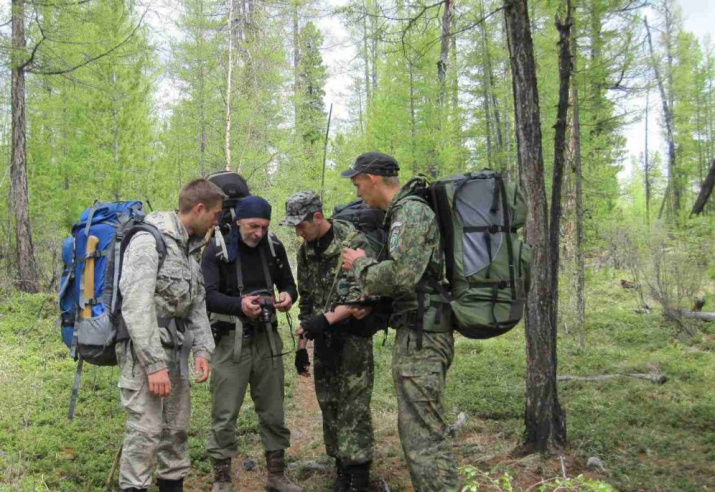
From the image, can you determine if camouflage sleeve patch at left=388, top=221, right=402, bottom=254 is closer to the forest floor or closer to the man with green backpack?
the man with green backpack

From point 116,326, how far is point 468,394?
4913mm

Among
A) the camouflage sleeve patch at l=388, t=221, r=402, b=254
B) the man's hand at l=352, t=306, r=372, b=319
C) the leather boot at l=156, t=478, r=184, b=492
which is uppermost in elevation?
the camouflage sleeve patch at l=388, t=221, r=402, b=254

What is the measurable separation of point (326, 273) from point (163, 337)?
1.45 metres

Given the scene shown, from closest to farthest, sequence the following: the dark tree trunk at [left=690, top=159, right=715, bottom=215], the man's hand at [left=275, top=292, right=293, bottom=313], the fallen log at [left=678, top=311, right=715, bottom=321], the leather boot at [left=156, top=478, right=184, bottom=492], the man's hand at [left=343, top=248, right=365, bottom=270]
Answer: the man's hand at [left=343, top=248, right=365, bottom=270] < the leather boot at [left=156, top=478, right=184, bottom=492] < the man's hand at [left=275, top=292, right=293, bottom=313] < the dark tree trunk at [left=690, top=159, right=715, bottom=215] < the fallen log at [left=678, top=311, right=715, bottom=321]

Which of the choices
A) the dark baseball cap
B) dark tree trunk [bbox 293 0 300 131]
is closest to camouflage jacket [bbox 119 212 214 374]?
the dark baseball cap

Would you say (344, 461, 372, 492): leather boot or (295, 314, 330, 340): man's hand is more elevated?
(295, 314, 330, 340): man's hand

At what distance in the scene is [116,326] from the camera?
332 cm

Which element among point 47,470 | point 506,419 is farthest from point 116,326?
point 506,419

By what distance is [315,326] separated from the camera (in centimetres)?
400

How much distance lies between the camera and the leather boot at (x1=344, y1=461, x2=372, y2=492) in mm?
4109

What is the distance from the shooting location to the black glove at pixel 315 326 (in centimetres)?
400

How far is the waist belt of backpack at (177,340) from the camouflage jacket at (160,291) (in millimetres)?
29

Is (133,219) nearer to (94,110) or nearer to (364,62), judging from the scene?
(94,110)

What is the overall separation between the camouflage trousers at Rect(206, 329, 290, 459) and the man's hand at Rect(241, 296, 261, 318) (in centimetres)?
30
